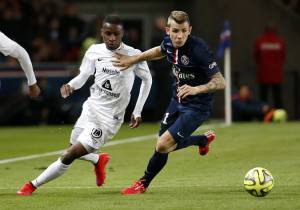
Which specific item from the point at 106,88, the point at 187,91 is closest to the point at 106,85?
the point at 106,88

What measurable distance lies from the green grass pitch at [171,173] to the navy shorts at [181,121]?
66 centimetres

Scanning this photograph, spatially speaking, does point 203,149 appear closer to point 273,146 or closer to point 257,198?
point 257,198

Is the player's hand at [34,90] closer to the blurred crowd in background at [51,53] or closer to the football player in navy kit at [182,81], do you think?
the football player in navy kit at [182,81]

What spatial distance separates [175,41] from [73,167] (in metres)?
4.56

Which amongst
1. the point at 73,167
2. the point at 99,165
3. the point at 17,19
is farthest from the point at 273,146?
the point at 17,19

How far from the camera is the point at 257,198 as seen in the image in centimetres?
1059

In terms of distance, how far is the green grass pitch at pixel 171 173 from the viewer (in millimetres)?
10320

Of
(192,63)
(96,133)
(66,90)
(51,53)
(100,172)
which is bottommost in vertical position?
(51,53)

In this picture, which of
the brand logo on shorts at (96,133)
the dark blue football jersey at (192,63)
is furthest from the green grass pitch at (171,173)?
the dark blue football jersey at (192,63)

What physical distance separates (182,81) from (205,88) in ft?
1.75

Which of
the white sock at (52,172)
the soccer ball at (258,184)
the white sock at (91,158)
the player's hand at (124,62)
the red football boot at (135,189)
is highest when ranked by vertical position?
the player's hand at (124,62)

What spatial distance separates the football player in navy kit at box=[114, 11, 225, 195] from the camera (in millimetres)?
10953

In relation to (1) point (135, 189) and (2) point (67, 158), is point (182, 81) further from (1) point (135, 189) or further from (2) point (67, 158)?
(2) point (67, 158)

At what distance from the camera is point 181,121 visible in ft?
36.7
